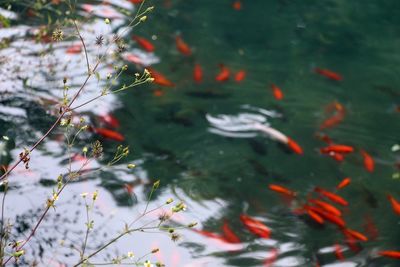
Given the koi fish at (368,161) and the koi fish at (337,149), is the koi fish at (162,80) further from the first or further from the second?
the koi fish at (368,161)

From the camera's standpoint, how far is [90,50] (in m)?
6.52

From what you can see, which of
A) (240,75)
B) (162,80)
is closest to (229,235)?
(162,80)

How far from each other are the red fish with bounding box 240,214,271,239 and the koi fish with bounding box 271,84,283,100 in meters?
2.20

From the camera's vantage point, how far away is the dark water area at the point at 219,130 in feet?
15.4

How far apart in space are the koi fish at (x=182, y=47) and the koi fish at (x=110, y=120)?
1.90 m

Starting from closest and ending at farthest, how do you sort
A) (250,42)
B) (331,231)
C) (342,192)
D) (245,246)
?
(245,246)
(331,231)
(342,192)
(250,42)

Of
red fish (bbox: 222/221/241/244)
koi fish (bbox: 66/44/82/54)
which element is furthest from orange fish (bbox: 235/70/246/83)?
red fish (bbox: 222/221/241/244)

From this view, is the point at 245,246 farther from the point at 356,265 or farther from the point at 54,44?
the point at 54,44

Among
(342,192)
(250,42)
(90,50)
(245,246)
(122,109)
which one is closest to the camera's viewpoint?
(245,246)

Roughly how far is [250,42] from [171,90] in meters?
1.91

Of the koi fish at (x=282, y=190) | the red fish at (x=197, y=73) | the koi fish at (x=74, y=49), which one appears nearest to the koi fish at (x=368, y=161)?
the koi fish at (x=282, y=190)

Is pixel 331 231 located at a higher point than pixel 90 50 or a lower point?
lower

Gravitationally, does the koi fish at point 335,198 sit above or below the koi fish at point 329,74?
below

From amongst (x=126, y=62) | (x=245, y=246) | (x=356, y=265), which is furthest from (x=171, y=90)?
(x=356, y=265)
